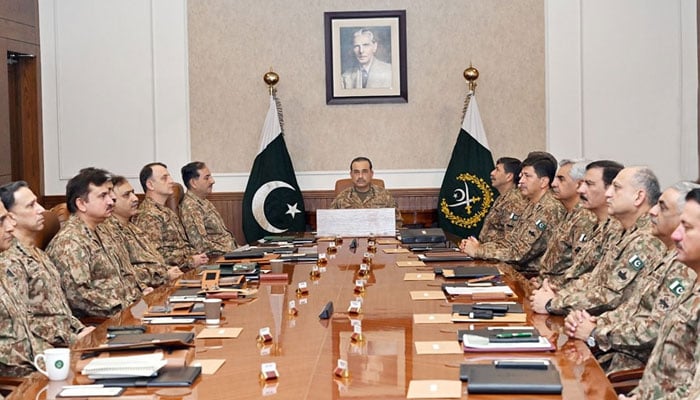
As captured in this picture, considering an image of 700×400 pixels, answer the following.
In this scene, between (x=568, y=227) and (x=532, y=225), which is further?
(x=532, y=225)

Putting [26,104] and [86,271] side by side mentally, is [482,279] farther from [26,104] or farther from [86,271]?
[26,104]

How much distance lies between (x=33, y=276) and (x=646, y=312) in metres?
2.54

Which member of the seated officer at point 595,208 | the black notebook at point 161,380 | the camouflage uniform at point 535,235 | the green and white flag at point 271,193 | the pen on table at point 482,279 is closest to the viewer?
the black notebook at point 161,380

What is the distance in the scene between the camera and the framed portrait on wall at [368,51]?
9359mm

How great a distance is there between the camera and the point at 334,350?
3.18m

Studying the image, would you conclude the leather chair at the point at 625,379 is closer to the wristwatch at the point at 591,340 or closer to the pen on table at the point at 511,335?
the wristwatch at the point at 591,340

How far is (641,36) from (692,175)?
4.73 feet

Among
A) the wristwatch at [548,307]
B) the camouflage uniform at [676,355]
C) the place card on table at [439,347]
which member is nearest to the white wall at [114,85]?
the wristwatch at [548,307]

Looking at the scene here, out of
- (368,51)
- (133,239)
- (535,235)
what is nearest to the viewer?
(133,239)

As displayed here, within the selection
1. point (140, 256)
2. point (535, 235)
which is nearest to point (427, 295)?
point (535, 235)

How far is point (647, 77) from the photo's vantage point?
365 inches

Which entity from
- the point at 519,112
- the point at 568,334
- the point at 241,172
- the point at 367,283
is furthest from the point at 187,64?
the point at 568,334

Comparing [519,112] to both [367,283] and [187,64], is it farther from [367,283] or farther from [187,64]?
[367,283]

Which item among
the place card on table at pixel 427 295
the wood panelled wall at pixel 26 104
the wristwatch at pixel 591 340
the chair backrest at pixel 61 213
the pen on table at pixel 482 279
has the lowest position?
the wristwatch at pixel 591 340
